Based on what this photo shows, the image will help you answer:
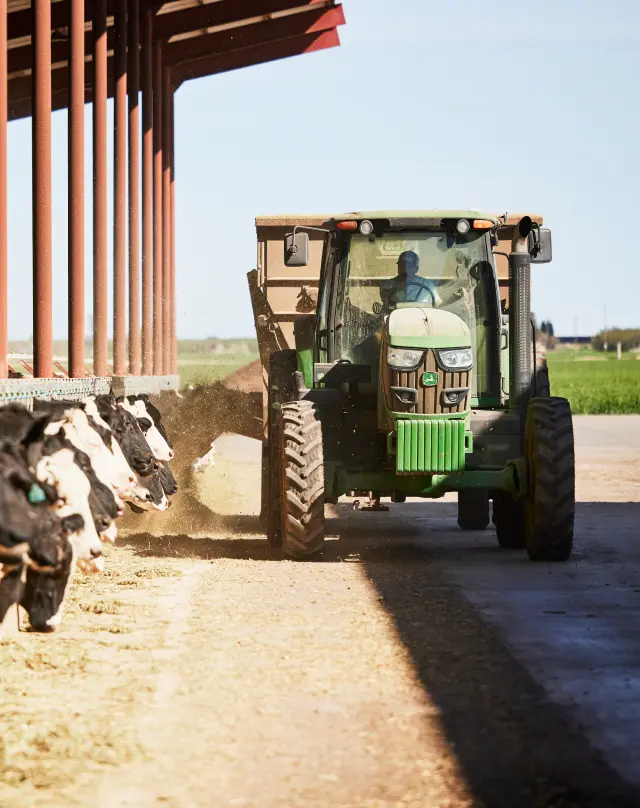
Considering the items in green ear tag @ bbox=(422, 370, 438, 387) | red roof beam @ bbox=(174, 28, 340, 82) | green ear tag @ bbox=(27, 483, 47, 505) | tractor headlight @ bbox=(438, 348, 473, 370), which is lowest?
green ear tag @ bbox=(27, 483, 47, 505)

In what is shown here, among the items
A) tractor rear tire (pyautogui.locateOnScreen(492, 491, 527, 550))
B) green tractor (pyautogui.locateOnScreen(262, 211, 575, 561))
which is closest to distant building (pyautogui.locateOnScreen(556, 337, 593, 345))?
tractor rear tire (pyautogui.locateOnScreen(492, 491, 527, 550))

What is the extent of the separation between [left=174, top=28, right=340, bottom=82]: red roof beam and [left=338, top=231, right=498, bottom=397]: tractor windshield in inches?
518

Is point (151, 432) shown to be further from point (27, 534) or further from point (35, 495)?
point (27, 534)

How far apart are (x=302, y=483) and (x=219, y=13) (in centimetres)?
1265

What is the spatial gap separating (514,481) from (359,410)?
1.38 m

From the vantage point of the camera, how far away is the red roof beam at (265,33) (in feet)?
79.0

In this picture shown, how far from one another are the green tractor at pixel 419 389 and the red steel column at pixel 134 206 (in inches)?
305

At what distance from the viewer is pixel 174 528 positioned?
15.4 m

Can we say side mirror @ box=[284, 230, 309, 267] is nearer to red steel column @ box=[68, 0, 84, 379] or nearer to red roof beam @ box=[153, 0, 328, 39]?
red steel column @ box=[68, 0, 84, 379]

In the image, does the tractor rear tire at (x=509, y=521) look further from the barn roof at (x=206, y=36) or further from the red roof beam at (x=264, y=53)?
the red roof beam at (x=264, y=53)

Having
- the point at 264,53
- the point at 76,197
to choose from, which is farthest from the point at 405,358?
the point at 264,53

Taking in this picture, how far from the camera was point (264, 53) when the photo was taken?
25281 millimetres

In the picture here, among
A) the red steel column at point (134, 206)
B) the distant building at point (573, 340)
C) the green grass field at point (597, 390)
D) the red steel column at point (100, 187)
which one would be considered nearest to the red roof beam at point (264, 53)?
the red steel column at point (134, 206)

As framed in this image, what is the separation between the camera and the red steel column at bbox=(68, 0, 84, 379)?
1636cm
